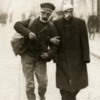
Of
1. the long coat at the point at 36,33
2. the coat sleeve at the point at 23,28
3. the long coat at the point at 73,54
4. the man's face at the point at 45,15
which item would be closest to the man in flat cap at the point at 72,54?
the long coat at the point at 73,54

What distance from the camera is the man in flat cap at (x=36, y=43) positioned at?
7879mm

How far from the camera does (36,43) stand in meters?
7.99

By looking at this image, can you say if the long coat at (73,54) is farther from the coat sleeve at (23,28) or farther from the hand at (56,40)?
the coat sleeve at (23,28)

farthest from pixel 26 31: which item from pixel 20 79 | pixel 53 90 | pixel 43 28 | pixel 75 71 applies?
pixel 20 79

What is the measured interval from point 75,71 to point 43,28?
913 millimetres

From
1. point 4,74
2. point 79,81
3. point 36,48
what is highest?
point 36,48

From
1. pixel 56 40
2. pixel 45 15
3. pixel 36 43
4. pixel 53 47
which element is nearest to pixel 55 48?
pixel 53 47

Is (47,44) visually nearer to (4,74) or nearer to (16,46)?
(16,46)

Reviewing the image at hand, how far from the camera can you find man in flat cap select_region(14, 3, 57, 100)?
7879mm

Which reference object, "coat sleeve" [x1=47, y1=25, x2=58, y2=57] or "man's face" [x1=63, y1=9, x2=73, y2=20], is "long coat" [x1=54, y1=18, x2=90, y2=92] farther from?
"man's face" [x1=63, y1=9, x2=73, y2=20]

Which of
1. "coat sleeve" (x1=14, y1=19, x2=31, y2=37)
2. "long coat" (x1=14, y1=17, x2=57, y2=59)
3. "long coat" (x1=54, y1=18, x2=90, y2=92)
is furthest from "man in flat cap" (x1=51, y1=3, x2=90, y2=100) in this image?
"coat sleeve" (x1=14, y1=19, x2=31, y2=37)

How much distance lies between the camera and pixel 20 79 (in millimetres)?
12133

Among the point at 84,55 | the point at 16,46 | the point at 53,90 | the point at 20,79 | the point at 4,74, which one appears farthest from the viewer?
the point at 4,74

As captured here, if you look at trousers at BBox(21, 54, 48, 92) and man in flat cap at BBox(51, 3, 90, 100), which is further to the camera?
trousers at BBox(21, 54, 48, 92)
